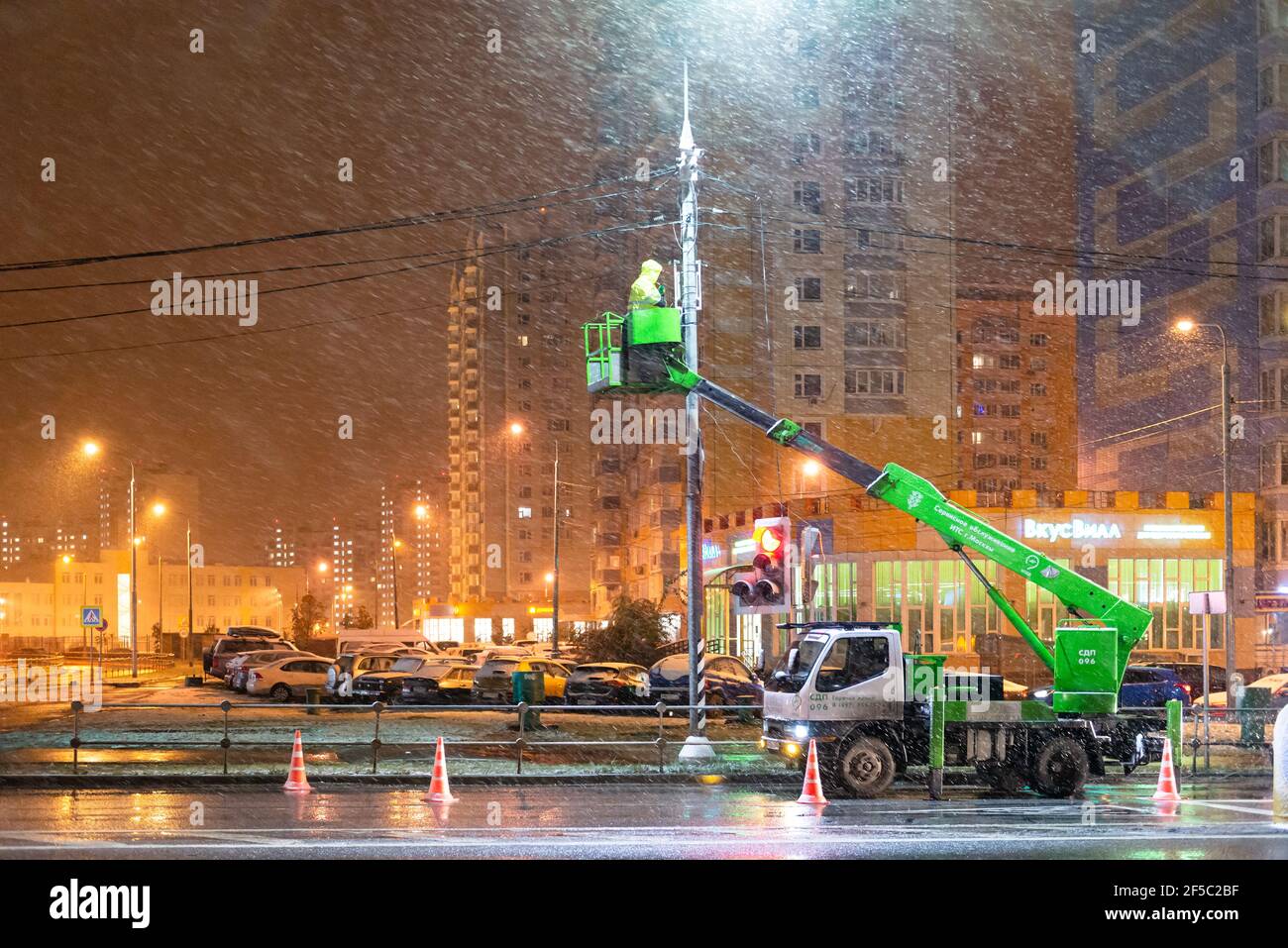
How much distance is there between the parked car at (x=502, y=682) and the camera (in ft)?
122

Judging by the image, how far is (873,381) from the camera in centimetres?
7794

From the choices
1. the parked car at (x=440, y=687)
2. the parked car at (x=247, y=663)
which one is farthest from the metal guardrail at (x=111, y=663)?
the parked car at (x=440, y=687)

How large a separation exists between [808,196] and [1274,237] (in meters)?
24.4

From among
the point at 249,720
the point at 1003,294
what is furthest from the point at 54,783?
the point at 1003,294

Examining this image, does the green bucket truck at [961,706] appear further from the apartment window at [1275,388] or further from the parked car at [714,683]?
the apartment window at [1275,388]

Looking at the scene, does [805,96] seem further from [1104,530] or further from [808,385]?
[1104,530]

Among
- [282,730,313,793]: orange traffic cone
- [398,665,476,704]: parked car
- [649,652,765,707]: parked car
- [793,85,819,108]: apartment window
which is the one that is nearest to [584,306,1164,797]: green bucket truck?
[282,730,313,793]: orange traffic cone

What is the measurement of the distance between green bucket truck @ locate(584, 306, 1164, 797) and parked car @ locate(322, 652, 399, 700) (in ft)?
71.8

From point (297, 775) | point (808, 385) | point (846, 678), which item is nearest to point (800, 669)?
point (846, 678)

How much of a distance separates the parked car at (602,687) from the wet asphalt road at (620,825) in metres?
15.5

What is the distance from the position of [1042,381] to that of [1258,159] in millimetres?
76525

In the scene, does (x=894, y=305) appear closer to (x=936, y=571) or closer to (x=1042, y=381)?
(x=936, y=571)

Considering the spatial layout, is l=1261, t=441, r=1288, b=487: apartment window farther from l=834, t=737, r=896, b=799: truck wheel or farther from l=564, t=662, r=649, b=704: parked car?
l=834, t=737, r=896, b=799: truck wheel

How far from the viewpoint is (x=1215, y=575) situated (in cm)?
5662
